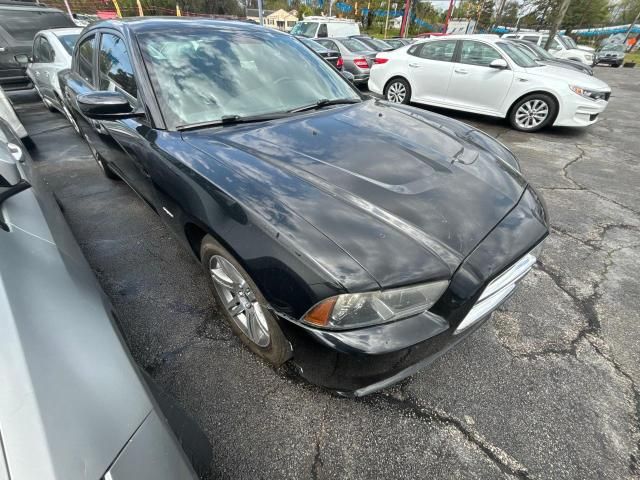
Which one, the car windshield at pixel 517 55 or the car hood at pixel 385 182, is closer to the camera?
the car hood at pixel 385 182

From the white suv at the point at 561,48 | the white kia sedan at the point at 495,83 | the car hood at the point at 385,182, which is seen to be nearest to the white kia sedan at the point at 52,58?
the car hood at the point at 385,182

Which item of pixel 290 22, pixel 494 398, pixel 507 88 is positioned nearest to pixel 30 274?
pixel 494 398

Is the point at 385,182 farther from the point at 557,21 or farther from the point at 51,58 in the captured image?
the point at 557,21

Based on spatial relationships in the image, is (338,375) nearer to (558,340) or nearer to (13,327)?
(13,327)

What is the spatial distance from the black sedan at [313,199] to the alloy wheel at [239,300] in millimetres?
14

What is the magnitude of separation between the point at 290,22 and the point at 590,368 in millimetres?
53013

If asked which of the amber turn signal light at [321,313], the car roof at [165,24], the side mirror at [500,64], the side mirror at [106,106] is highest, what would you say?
the car roof at [165,24]

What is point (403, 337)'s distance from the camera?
3.86 ft

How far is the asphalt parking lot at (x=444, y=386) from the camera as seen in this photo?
55.2 inches

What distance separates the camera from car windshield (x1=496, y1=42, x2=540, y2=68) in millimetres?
5706

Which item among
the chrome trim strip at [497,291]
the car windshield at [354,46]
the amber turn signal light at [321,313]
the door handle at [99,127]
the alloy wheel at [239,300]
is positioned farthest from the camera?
the car windshield at [354,46]

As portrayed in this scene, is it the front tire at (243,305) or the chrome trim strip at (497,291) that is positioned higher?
the chrome trim strip at (497,291)

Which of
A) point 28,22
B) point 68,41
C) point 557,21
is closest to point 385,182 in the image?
point 68,41

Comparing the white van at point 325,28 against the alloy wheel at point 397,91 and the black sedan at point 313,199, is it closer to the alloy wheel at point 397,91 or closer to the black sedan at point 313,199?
the alloy wheel at point 397,91
